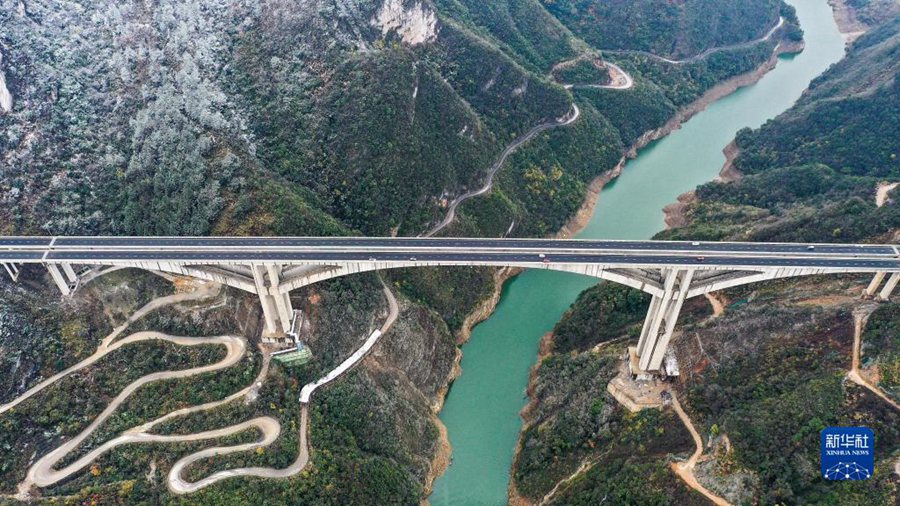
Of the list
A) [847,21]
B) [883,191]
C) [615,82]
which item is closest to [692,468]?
[883,191]

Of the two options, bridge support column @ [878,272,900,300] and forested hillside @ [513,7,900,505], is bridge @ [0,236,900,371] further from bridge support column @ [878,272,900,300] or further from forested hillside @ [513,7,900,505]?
forested hillside @ [513,7,900,505]

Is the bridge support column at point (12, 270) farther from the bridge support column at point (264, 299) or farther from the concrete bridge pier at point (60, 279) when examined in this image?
the bridge support column at point (264, 299)

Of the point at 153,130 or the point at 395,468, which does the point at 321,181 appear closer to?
the point at 153,130

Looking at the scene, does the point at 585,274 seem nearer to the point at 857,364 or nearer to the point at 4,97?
the point at 857,364

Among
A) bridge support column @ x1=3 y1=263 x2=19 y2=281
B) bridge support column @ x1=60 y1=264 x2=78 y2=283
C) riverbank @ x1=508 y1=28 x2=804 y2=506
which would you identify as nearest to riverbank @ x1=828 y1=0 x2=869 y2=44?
riverbank @ x1=508 y1=28 x2=804 y2=506

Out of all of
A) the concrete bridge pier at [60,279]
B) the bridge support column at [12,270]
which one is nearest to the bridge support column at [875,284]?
the concrete bridge pier at [60,279]

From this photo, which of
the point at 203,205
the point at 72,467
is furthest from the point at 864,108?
the point at 72,467
